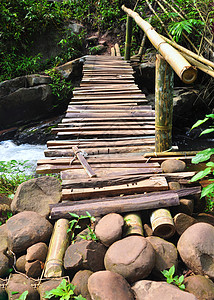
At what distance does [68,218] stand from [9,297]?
0.68 metres

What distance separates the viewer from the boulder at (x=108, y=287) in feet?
4.76

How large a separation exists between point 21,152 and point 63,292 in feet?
16.4

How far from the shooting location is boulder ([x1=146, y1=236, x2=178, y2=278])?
1709mm

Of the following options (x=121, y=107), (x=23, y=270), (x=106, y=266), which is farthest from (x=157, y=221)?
(x=121, y=107)

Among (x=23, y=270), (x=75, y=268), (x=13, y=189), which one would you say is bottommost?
(x=13, y=189)

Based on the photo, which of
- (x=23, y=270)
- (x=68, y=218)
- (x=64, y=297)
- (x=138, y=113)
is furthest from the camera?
(x=138, y=113)

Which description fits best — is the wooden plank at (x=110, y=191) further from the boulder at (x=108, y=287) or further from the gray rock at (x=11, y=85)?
the gray rock at (x=11, y=85)

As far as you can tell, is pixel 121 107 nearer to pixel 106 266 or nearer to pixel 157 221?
pixel 157 221

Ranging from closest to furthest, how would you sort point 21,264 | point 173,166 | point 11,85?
1. point 21,264
2. point 173,166
3. point 11,85

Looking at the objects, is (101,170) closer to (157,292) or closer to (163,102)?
(163,102)

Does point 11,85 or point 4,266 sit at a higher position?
point 4,266

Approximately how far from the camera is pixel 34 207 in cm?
226

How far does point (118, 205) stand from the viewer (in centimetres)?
207

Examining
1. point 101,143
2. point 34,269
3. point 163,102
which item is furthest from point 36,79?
point 34,269
